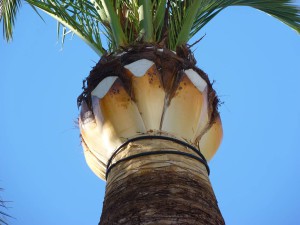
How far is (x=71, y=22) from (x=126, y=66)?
4.21 feet

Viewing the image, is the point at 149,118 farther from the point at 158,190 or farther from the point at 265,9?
the point at 265,9

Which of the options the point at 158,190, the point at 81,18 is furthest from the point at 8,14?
the point at 158,190

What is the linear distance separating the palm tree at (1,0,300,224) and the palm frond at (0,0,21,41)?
3.75ft

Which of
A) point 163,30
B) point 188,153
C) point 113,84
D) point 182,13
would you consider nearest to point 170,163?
point 188,153

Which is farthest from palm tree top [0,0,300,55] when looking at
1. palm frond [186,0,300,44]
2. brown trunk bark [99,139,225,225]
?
brown trunk bark [99,139,225,225]

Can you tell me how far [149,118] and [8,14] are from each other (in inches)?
103

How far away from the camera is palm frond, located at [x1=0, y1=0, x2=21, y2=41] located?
4.51 meters

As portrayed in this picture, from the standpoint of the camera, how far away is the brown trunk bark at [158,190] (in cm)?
197

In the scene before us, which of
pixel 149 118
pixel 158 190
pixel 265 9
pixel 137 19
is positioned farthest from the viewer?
pixel 265 9

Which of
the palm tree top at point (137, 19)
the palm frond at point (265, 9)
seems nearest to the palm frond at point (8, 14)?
the palm tree top at point (137, 19)

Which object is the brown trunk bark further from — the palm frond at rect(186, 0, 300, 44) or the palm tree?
the palm frond at rect(186, 0, 300, 44)

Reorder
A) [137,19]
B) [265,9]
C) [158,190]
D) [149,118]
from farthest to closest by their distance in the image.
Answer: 1. [265,9]
2. [137,19]
3. [149,118]
4. [158,190]

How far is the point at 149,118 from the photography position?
262cm

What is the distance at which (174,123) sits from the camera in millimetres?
2615
